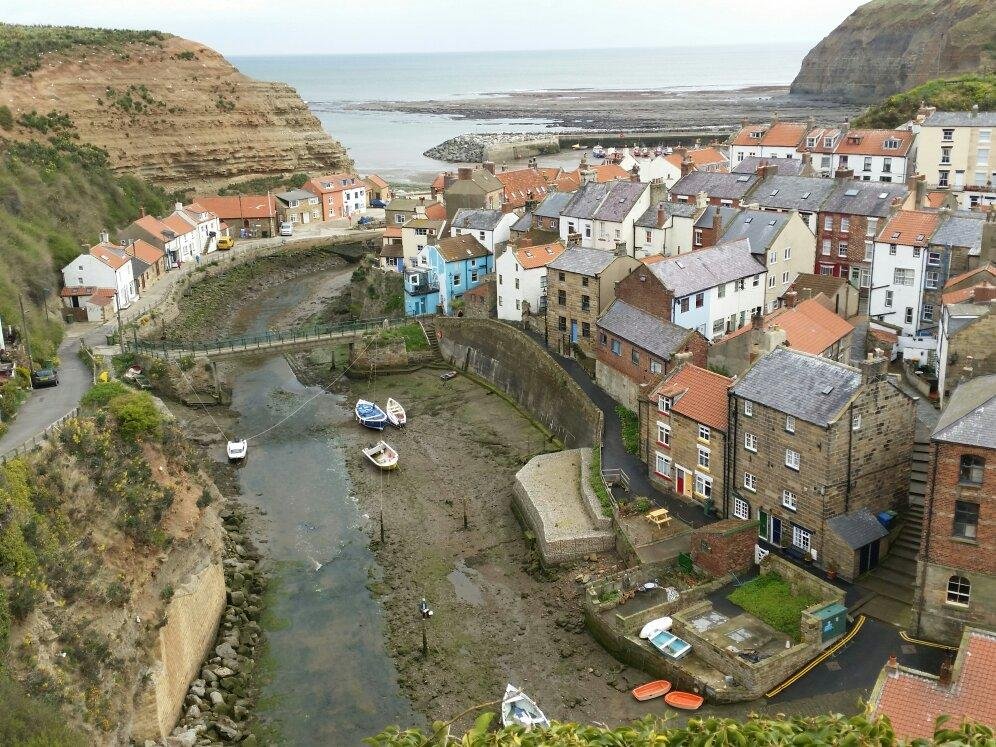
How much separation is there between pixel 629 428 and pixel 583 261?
1124 centimetres

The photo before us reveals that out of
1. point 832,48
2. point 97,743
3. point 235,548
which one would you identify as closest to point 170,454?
point 235,548

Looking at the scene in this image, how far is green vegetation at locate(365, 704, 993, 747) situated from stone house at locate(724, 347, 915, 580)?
18.7 metres

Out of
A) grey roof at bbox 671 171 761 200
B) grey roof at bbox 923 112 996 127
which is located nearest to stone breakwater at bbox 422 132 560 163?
grey roof at bbox 671 171 761 200

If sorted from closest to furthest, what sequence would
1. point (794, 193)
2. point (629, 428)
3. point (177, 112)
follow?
point (629, 428) < point (794, 193) < point (177, 112)

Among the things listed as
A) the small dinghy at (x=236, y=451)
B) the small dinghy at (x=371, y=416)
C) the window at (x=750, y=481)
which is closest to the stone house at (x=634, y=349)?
the window at (x=750, y=481)

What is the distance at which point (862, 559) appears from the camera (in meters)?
29.1

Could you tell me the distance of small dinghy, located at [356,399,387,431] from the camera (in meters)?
46.7

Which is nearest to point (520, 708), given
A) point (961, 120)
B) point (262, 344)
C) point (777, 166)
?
point (262, 344)

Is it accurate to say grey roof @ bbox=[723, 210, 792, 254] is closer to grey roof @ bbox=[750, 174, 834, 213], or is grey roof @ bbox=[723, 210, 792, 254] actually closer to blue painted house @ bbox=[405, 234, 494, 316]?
grey roof @ bbox=[750, 174, 834, 213]

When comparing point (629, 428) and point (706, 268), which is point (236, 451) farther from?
point (706, 268)

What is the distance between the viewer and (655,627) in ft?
91.7

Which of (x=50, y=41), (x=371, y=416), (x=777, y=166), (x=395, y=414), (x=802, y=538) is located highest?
(x=50, y=41)

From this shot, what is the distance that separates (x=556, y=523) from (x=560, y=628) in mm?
5187

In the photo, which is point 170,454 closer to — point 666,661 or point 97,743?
point 97,743
